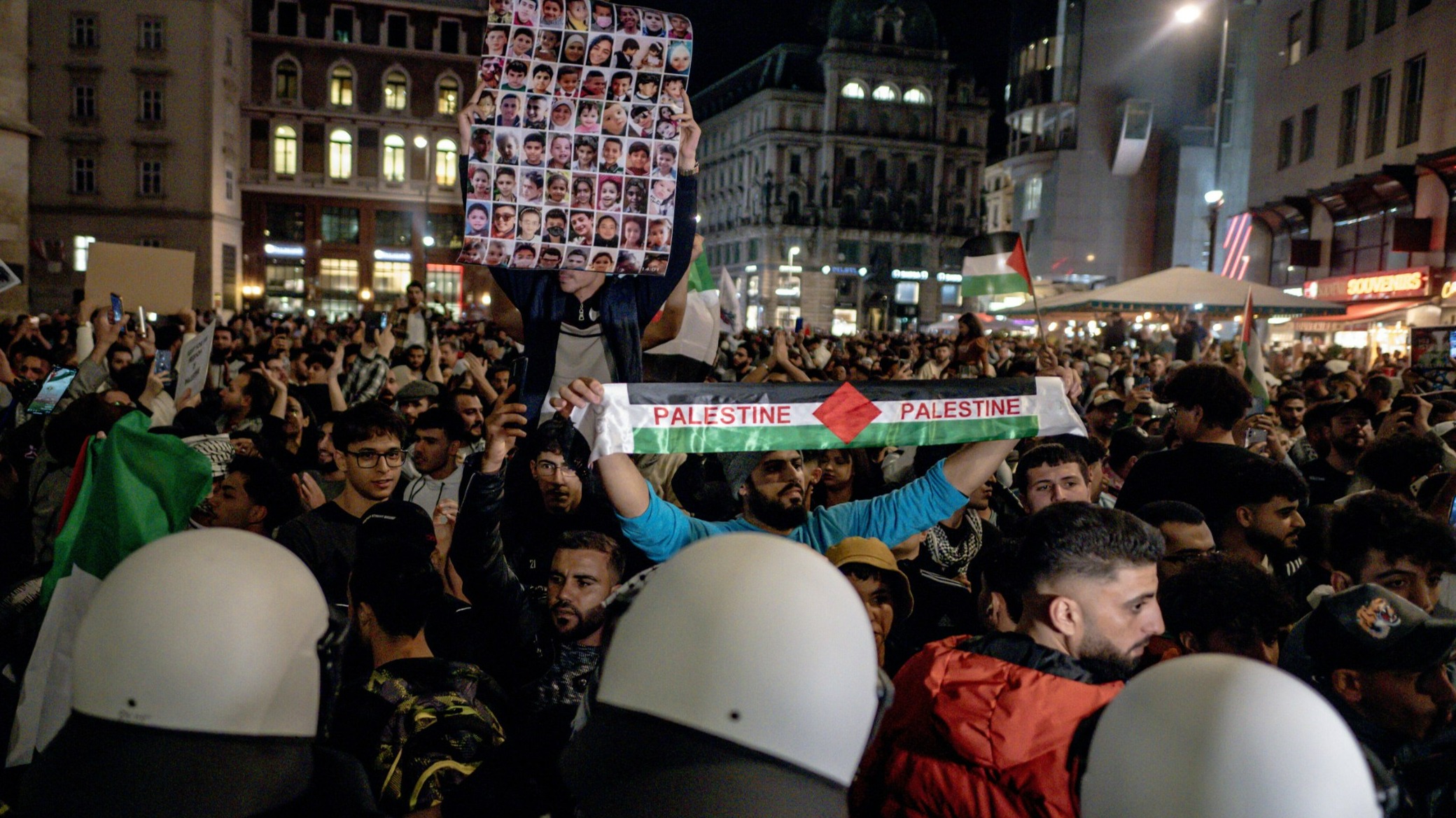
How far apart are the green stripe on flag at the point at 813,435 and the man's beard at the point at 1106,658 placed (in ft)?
3.65

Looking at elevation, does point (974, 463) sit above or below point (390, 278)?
below

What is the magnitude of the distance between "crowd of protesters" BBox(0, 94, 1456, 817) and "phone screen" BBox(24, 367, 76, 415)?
0.18m

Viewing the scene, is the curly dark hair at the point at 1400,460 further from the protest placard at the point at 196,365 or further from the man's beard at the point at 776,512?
the protest placard at the point at 196,365

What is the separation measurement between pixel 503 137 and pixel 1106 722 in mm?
3268

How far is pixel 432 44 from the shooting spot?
62.4 meters

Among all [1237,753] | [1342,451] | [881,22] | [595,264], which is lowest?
[1342,451]

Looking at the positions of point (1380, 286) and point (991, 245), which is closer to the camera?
point (991, 245)

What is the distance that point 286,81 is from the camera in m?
61.2

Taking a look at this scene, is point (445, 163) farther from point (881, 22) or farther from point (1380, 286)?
point (1380, 286)

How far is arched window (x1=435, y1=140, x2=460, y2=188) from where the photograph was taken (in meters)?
64.3

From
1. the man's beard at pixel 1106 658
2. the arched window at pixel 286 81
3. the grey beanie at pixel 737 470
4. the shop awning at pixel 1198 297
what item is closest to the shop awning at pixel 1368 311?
the shop awning at pixel 1198 297

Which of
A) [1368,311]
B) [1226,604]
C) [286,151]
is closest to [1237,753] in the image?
[1226,604]

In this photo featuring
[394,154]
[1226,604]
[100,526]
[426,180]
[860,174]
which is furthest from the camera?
[860,174]

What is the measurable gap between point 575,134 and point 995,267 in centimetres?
909
